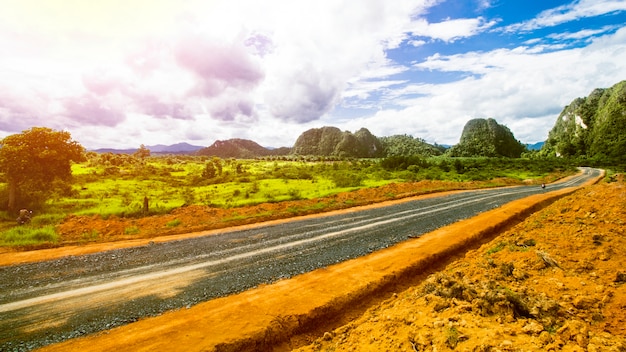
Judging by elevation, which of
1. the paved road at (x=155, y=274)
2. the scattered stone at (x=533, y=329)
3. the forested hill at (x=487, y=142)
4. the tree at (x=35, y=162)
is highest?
the forested hill at (x=487, y=142)

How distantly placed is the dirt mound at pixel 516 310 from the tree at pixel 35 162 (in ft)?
96.8

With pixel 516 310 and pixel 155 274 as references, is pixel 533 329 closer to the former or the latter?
pixel 516 310

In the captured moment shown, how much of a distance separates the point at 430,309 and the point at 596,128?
165927 mm

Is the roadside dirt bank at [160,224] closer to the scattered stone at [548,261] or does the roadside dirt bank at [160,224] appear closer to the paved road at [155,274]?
the paved road at [155,274]

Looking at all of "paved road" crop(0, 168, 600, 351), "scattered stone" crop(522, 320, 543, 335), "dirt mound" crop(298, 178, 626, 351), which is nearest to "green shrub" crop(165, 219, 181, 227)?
"paved road" crop(0, 168, 600, 351)

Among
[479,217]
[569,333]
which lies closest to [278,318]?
[569,333]

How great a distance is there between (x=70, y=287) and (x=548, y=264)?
40.5ft

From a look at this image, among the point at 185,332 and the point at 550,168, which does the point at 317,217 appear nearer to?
the point at 185,332

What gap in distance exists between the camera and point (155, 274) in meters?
9.29

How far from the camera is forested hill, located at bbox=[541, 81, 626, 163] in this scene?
103938 millimetres

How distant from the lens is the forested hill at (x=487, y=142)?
145 meters

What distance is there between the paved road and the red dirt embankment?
0.64 m

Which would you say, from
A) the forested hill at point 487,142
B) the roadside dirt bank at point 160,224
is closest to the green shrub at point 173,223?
the roadside dirt bank at point 160,224

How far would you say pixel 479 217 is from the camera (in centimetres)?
1816
